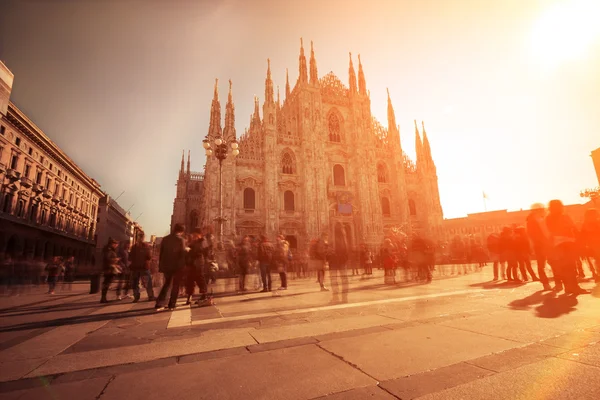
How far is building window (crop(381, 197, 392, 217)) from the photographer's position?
34.0 meters

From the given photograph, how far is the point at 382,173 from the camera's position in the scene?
35.1 metres

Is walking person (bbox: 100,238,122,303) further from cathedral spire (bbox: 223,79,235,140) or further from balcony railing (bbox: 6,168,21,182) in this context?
balcony railing (bbox: 6,168,21,182)

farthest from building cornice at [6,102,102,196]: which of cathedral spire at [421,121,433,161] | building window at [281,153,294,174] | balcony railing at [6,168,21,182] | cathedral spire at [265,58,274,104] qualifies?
cathedral spire at [421,121,433,161]

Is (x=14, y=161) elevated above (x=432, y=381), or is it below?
above

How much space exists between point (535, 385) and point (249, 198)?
26.5 metres

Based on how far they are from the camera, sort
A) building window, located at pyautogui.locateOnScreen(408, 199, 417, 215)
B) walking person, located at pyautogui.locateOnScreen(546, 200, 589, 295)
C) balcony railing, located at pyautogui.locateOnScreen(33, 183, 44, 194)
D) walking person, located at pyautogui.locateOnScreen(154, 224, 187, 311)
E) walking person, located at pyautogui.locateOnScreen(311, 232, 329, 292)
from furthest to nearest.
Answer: building window, located at pyautogui.locateOnScreen(408, 199, 417, 215), balcony railing, located at pyautogui.locateOnScreen(33, 183, 44, 194), walking person, located at pyautogui.locateOnScreen(311, 232, 329, 292), walking person, located at pyautogui.locateOnScreen(154, 224, 187, 311), walking person, located at pyautogui.locateOnScreen(546, 200, 589, 295)

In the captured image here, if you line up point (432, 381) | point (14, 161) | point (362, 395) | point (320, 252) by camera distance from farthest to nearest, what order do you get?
point (14, 161) < point (320, 252) < point (432, 381) < point (362, 395)

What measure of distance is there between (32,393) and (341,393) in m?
2.16

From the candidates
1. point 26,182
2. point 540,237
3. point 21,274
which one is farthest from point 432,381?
point 26,182

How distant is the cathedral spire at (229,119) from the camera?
87.0 feet

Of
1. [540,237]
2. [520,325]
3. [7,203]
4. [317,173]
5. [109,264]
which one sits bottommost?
[520,325]

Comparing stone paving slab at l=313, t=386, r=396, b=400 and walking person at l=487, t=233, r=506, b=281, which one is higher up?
walking person at l=487, t=233, r=506, b=281

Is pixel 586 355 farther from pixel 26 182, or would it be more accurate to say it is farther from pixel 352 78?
pixel 352 78

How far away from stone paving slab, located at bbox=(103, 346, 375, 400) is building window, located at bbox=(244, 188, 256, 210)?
82.7 feet
